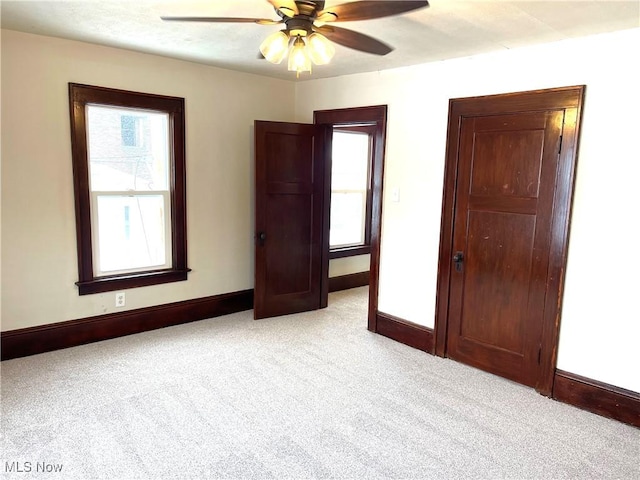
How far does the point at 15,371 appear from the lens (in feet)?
10.1

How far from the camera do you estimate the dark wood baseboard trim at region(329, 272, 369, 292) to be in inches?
213

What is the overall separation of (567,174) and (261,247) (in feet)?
8.53

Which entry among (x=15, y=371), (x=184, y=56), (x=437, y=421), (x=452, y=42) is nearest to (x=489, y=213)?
(x=452, y=42)

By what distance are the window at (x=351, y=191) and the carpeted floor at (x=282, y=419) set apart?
207 cm

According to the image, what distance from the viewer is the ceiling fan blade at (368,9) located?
5.83 ft

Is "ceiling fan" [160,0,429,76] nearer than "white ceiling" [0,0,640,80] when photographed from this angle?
Yes

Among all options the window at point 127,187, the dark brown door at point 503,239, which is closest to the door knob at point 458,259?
the dark brown door at point 503,239

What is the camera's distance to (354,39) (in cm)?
230

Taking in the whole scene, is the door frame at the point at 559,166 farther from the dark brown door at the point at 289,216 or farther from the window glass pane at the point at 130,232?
the window glass pane at the point at 130,232

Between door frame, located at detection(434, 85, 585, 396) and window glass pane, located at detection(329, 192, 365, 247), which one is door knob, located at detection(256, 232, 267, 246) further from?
door frame, located at detection(434, 85, 585, 396)

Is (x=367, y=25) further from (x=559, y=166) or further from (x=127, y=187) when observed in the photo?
(x=127, y=187)

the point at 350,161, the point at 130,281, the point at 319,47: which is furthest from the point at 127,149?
the point at 350,161

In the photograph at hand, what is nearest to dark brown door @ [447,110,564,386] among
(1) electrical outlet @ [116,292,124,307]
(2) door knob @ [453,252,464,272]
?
(2) door knob @ [453,252,464,272]

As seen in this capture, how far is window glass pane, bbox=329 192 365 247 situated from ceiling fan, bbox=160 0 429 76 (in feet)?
→ 10.3
